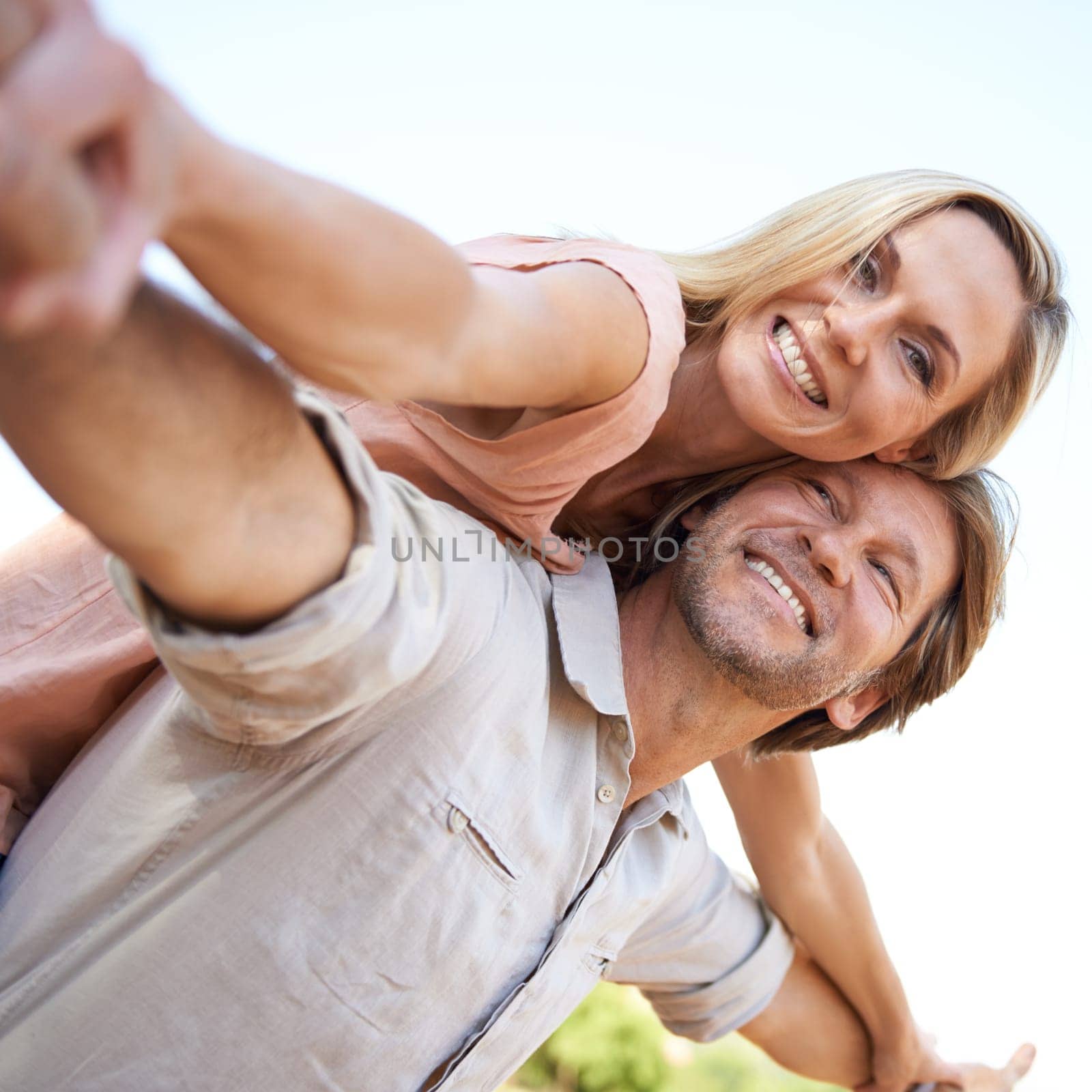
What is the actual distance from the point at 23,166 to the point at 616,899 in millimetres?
1740

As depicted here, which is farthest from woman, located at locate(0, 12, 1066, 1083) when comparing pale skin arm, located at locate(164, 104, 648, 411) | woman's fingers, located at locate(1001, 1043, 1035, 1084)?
woman's fingers, located at locate(1001, 1043, 1035, 1084)

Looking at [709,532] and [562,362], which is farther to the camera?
[709,532]

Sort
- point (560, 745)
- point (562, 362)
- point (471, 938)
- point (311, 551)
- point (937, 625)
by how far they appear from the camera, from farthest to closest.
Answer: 1. point (937, 625)
2. point (560, 745)
3. point (471, 938)
4. point (562, 362)
5. point (311, 551)

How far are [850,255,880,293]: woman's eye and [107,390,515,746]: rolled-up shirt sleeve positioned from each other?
1.01 meters

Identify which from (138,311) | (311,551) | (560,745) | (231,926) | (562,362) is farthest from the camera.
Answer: (560,745)

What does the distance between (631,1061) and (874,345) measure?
431cm

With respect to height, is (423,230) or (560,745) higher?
(423,230)

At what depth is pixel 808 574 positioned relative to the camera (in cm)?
204

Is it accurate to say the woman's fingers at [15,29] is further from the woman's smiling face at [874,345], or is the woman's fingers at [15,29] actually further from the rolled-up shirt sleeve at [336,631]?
the woman's smiling face at [874,345]

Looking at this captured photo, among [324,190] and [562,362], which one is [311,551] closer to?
[324,190]

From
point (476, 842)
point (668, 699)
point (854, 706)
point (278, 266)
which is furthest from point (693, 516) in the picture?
point (278, 266)

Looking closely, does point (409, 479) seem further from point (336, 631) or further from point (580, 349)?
point (336, 631)

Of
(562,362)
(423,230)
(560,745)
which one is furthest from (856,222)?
(423,230)

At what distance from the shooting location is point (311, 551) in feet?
3.05
